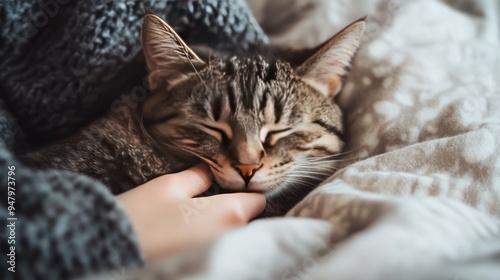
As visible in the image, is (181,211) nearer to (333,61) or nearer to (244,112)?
(244,112)

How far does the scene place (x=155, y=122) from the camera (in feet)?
2.65

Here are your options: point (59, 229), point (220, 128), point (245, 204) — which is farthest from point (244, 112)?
point (59, 229)

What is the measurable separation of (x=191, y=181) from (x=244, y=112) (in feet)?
0.47

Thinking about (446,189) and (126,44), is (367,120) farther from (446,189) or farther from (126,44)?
(126,44)

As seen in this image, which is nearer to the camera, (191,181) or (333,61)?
(191,181)

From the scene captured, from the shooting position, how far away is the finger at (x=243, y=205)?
2.21 feet

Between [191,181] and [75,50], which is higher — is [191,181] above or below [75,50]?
below

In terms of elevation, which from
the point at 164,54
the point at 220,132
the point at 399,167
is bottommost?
the point at 399,167

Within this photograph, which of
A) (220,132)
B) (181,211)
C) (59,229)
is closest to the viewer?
(59,229)

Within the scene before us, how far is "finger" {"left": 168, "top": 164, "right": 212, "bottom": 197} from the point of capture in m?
0.69

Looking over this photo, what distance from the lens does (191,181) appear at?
2.34 ft

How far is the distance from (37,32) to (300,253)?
0.69 m

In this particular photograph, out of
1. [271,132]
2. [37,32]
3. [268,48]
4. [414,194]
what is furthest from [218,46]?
[414,194]

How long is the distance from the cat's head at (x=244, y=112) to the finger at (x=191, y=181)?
2 centimetres
